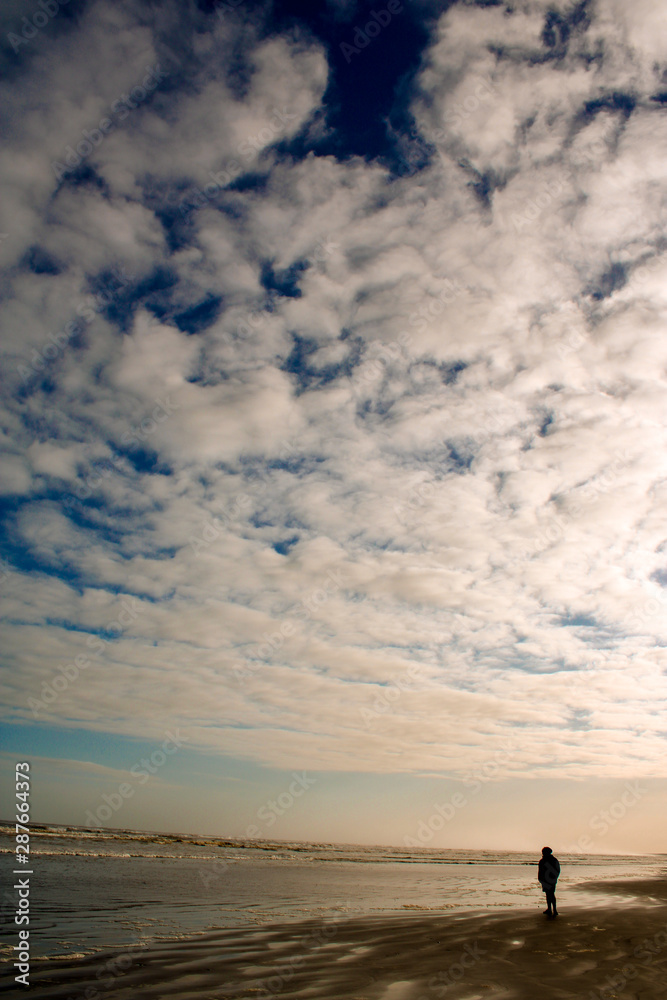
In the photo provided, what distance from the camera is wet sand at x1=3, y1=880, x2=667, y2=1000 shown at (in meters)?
8.46

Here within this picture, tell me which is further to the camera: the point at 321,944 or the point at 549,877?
the point at 549,877

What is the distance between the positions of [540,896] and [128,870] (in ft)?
63.3

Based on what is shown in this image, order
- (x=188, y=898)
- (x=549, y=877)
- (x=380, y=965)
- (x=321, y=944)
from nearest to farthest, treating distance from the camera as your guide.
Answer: (x=380, y=965)
(x=321, y=944)
(x=549, y=877)
(x=188, y=898)

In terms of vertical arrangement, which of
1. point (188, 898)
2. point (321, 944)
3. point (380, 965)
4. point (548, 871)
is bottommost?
point (188, 898)

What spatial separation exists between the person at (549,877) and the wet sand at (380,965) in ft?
3.60

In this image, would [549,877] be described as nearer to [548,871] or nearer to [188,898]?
[548,871]

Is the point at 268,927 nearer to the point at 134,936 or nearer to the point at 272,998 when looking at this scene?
the point at 134,936

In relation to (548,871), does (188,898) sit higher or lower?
lower

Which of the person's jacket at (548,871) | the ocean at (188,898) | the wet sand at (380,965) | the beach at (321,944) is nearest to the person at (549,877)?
the person's jacket at (548,871)

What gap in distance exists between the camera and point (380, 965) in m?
10.3

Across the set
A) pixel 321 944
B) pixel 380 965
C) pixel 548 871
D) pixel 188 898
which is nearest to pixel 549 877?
pixel 548 871

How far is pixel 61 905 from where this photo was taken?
15289mm

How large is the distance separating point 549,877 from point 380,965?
866cm

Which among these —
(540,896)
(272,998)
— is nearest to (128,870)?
(540,896)
